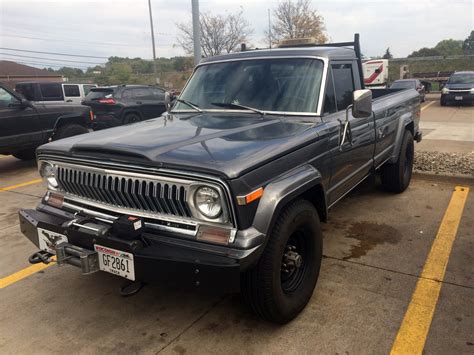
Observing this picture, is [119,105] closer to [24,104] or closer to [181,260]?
[24,104]

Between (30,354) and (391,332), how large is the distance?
7.95 feet

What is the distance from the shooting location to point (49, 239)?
2.94 metres

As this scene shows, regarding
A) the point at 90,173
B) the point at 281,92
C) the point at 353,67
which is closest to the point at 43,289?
the point at 90,173

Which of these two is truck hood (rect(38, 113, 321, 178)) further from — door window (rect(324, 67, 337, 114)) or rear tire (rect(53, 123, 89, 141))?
rear tire (rect(53, 123, 89, 141))

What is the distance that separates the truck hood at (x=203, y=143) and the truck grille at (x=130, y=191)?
12cm

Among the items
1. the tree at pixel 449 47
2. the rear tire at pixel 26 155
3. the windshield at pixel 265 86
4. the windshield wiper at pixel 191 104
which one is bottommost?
the rear tire at pixel 26 155

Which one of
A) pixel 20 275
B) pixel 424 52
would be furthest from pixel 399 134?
pixel 424 52

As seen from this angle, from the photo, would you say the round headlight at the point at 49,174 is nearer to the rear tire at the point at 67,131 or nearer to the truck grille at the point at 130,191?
the truck grille at the point at 130,191

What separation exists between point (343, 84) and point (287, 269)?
2130 millimetres

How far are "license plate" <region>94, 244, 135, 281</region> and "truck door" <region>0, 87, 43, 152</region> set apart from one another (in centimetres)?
602

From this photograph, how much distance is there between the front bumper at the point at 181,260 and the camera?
2297 mm

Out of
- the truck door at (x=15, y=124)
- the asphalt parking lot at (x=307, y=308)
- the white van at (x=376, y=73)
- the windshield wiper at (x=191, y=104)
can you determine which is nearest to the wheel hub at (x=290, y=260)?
the asphalt parking lot at (x=307, y=308)

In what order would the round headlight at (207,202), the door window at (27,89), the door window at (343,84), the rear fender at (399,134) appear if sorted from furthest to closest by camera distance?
the door window at (27,89)
the rear fender at (399,134)
the door window at (343,84)
the round headlight at (207,202)

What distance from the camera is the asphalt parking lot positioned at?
273 cm
